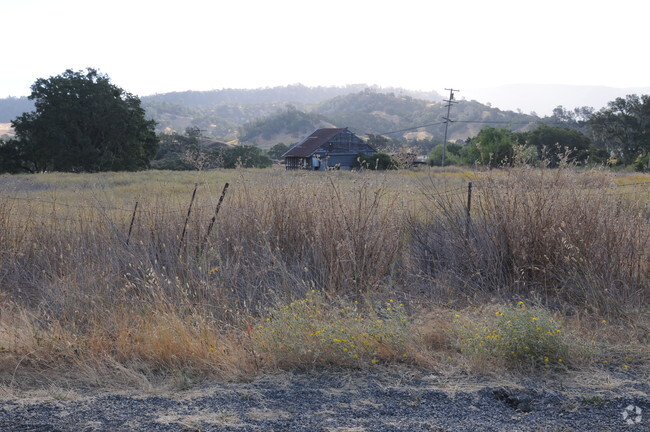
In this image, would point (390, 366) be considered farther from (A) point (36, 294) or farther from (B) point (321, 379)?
(A) point (36, 294)

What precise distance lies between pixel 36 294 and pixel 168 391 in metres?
3.62

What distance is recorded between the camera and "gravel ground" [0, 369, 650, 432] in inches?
150

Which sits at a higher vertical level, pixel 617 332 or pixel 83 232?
pixel 83 232

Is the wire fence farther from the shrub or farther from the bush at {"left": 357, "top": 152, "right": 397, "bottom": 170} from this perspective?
the shrub

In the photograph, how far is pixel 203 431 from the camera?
3.72m

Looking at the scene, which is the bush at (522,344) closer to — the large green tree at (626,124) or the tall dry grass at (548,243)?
the tall dry grass at (548,243)

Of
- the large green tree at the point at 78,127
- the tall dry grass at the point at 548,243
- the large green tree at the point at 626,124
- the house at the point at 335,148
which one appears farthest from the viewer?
the house at the point at 335,148

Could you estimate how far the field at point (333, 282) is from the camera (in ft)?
16.4

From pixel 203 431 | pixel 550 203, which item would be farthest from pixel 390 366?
pixel 550 203

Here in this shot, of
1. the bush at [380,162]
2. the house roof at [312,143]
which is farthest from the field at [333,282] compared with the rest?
the house roof at [312,143]

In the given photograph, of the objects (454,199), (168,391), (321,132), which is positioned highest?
(321,132)

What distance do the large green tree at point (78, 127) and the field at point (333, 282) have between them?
113 ft

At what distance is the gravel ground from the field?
0.26 m

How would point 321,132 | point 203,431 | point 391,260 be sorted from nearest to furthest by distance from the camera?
1. point 203,431
2. point 391,260
3. point 321,132
